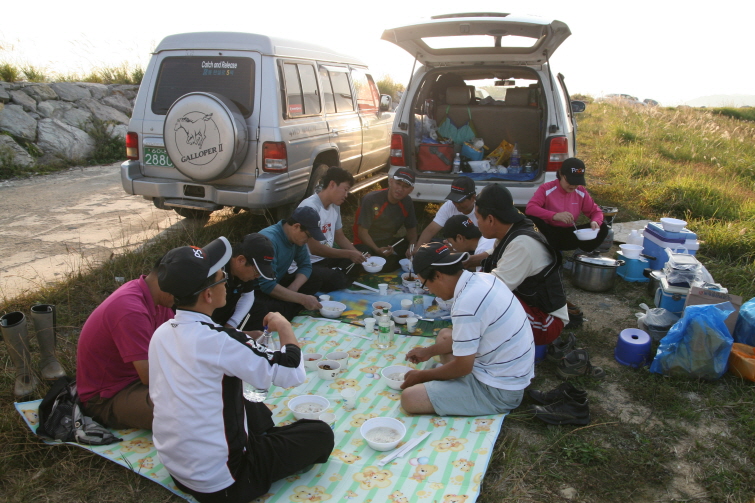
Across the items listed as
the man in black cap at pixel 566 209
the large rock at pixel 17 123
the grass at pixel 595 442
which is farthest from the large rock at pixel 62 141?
the man in black cap at pixel 566 209

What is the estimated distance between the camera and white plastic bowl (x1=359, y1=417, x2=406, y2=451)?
2.71m

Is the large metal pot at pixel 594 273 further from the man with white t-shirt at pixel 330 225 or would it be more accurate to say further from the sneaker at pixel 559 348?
the man with white t-shirt at pixel 330 225

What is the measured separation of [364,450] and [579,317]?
7.98 ft

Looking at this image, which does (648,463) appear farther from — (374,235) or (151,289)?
(374,235)

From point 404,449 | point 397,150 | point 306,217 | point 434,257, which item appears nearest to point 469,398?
point 404,449

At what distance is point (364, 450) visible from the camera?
2.78m

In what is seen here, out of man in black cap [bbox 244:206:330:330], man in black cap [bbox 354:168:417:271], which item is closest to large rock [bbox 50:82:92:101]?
man in black cap [bbox 354:168:417:271]

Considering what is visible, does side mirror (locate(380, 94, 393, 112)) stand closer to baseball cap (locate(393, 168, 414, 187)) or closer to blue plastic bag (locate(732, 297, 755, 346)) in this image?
baseball cap (locate(393, 168, 414, 187))

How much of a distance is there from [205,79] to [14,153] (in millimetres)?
5763

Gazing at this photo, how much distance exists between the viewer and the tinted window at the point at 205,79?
5176mm

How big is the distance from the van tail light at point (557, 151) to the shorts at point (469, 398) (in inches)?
126

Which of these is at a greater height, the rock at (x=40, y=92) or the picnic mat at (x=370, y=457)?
the rock at (x=40, y=92)

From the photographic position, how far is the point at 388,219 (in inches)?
219

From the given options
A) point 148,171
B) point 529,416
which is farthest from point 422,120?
point 529,416
